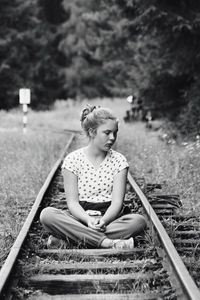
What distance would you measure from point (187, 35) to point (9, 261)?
9.29 meters

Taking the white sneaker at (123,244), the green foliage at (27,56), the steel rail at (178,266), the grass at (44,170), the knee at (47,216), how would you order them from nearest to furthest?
the steel rail at (178,266)
the white sneaker at (123,244)
the knee at (47,216)
the grass at (44,170)
the green foliage at (27,56)

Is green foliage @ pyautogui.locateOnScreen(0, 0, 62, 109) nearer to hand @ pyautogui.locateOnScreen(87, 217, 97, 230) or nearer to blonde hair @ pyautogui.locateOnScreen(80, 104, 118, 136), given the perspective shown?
blonde hair @ pyautogui.locateOnScreen(80, 104, 118, 136)

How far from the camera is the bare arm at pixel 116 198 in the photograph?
12.6 ft

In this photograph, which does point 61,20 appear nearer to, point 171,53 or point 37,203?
point 171,53

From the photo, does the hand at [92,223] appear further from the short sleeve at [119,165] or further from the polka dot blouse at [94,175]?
the short sleeve at [119,165]

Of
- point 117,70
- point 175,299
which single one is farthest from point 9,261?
point 117,70

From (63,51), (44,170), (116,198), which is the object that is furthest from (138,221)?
(63,51)

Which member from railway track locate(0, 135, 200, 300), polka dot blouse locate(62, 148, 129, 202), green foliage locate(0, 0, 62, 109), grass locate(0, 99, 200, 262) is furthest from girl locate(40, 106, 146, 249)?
green foliage locate(0, 0, 62, 109)

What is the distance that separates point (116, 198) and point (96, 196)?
0.79ft

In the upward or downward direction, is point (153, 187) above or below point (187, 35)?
below

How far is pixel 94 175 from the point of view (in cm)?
410

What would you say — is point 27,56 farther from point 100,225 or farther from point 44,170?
point 100,225

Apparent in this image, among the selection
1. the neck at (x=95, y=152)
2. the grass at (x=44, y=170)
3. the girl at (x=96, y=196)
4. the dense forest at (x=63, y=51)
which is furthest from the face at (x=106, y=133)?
the dense forest at (x=63, y=51)

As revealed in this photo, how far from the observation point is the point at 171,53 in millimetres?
11984
